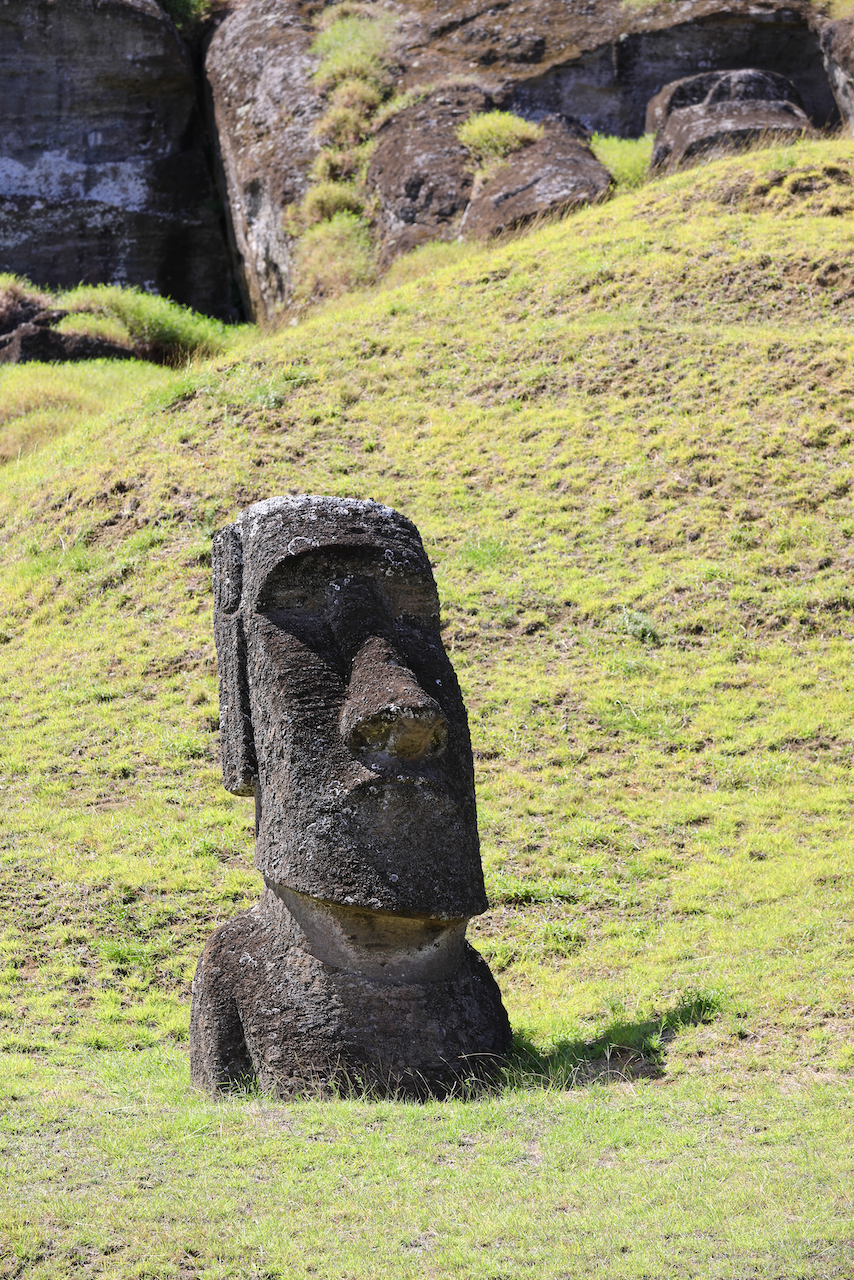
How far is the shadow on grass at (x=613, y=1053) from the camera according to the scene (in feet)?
16.8

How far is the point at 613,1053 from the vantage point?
5539 millimetres

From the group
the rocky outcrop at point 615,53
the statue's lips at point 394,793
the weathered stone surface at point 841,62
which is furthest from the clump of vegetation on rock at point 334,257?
the statue's lips at point 394,793

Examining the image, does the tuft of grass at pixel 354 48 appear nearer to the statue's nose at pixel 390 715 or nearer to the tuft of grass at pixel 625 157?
the tuft of grass at pixel 625 157

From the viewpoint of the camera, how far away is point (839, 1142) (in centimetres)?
400

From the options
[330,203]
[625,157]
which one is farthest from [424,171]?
[625,157]

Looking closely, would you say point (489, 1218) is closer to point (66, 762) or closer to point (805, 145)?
point (66, 762)

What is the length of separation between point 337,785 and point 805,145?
1543 cm

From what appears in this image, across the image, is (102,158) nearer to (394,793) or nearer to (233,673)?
(233,673)

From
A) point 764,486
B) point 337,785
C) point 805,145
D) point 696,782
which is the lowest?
point 696,782

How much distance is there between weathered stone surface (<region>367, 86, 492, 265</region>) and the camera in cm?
1988

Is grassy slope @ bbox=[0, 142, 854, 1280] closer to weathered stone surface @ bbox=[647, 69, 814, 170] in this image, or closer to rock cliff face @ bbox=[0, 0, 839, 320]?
weathered stone surface @ bbox=[647, 69, 814, 170]

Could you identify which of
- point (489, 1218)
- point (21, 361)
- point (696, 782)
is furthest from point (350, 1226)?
point (21, 361)

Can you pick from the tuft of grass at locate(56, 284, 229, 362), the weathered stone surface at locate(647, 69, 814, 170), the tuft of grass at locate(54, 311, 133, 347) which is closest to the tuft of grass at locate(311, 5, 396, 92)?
the tuft of grass at locate(56, 284, 229, 362)

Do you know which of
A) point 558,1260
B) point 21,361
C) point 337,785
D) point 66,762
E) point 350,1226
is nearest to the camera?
point 558,1260
